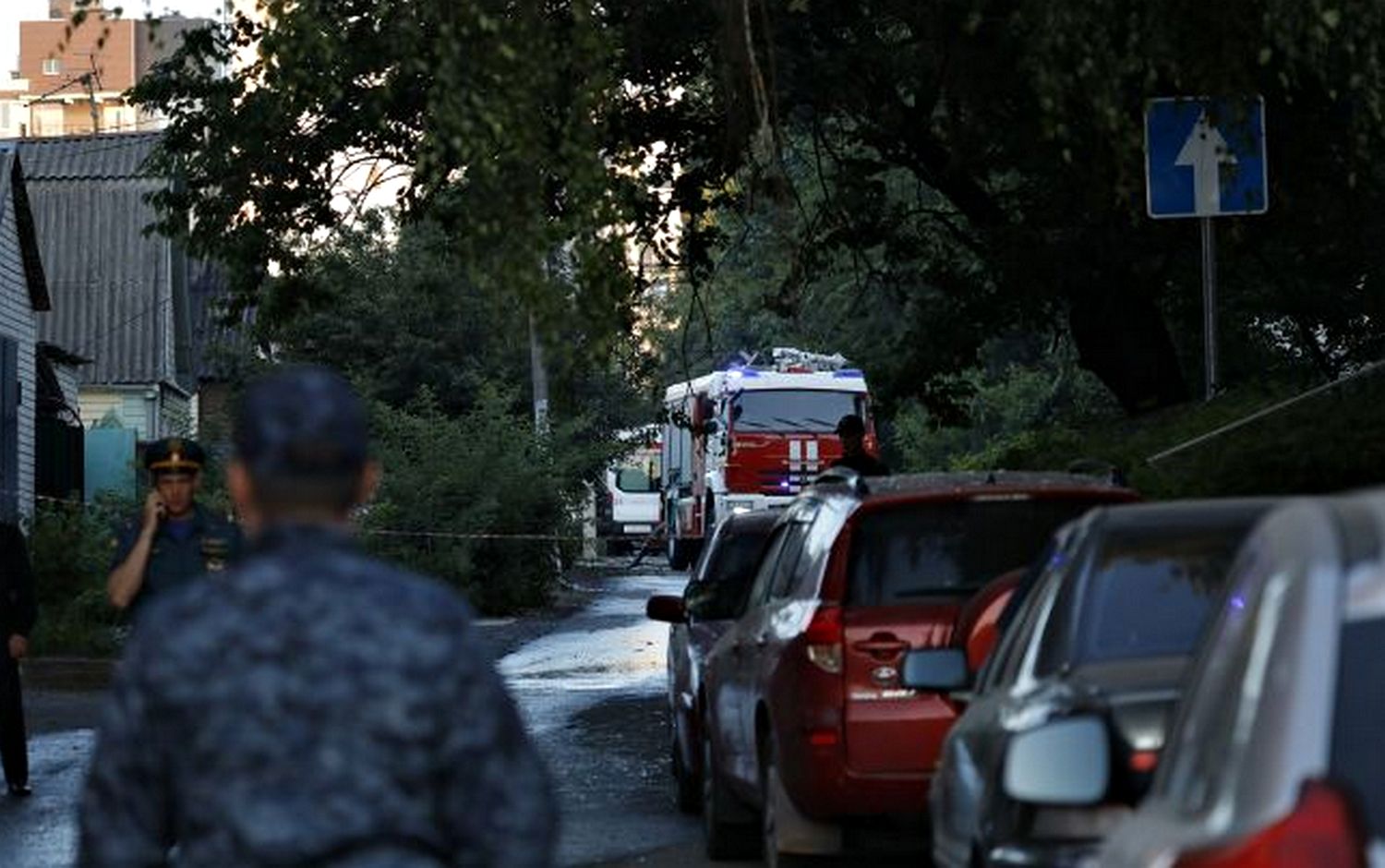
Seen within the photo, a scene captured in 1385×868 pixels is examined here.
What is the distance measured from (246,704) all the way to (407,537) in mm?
35504

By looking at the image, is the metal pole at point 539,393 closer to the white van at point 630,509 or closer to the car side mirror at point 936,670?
the white van at point 630,509

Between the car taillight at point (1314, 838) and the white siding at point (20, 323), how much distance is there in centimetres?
3410

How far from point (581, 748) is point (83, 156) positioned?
1439 inches

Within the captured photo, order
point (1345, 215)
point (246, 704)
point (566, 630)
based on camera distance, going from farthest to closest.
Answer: point (566, 630) < point (1345, 215) < point (246, 704)

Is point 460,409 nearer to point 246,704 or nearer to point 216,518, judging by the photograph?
point 216,518

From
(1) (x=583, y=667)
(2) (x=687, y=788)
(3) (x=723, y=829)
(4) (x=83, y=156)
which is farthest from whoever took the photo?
(4) (x=83, y=156)

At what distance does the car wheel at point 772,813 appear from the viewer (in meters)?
12.6

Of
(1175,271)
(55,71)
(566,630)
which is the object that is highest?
(55,71)

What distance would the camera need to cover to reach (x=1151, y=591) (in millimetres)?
8844

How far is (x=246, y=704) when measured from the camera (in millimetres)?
4648

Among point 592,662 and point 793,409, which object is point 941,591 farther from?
point 793,409

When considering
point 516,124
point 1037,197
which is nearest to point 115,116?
point 1037,197

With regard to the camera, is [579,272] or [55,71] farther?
[55,71]

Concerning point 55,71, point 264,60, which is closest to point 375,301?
point 264,60
